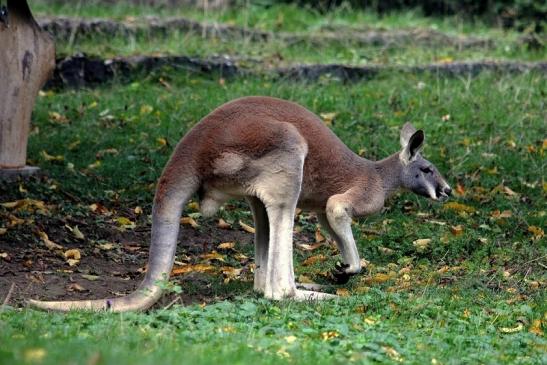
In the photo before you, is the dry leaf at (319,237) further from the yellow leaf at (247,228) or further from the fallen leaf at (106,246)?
the fallen leaf at (106,246)

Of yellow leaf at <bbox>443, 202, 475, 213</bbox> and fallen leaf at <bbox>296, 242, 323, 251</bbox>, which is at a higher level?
yellow leaf at <bbox>443, 202, 475, 213</bbox>

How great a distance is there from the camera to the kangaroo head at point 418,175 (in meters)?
7.65

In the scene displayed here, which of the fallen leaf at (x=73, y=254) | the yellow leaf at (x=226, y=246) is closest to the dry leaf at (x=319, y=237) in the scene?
the yellow leaf at (x=226, y=246)

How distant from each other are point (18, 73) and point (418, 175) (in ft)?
11.7

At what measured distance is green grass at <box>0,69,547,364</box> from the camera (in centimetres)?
524

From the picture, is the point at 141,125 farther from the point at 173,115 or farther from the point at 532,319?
the point at 532,319

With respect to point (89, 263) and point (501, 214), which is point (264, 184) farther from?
point (501, 214)

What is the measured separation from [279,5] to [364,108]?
491 cm

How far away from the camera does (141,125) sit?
1066 cm

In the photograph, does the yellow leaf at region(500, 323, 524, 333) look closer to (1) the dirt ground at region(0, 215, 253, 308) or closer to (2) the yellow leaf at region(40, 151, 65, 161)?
(1) the dirt ground at region(0, 215, 253, 308)

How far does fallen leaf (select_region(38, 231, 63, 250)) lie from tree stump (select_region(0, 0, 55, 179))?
1.16 metres

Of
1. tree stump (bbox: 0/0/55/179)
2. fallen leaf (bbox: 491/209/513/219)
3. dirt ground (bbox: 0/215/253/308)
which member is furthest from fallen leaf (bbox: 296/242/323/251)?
tree stump (bbox: 0/0/55/179)

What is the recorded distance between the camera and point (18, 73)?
29.6 ft

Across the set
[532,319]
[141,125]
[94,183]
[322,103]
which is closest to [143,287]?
[532,319]
